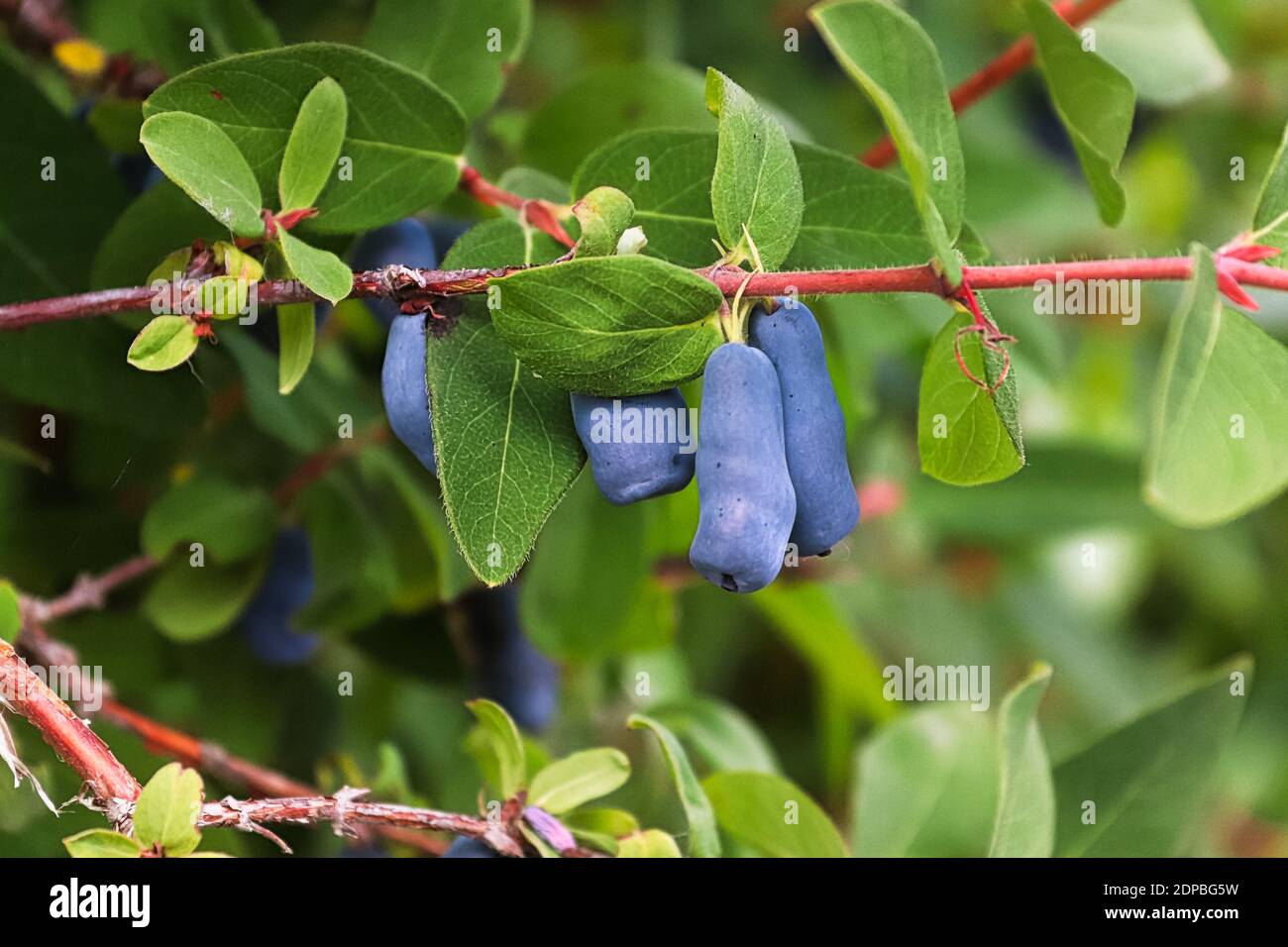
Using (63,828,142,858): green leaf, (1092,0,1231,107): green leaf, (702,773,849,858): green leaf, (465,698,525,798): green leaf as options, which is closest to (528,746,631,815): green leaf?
(465,698,525,798): green leaf

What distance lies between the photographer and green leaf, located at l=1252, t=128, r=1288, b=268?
66cm

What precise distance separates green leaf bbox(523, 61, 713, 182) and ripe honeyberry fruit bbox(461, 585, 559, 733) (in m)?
0.37

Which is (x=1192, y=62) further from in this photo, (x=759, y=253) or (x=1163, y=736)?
(x=759, y=253)

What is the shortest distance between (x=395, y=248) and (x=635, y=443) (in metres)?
0.25

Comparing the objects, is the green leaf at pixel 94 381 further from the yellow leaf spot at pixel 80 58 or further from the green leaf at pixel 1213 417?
the green leaf at pixel 1213 417

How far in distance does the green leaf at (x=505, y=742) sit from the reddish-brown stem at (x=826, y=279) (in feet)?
0.80

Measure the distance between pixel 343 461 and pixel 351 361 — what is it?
0.41 ft

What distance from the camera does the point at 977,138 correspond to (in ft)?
5.05

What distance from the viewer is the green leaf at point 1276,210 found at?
66cm

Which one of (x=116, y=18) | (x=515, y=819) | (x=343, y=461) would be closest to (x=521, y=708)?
(x=343, y=461)

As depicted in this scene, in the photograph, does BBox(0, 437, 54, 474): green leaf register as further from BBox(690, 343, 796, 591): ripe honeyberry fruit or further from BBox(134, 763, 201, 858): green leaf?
BBox(690, 343, 796, 591): ripe honeyberry fruit

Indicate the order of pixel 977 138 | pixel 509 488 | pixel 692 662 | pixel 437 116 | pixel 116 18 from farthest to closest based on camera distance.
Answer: pixel 692 662, pixel 977 138, pixel 116 18, pixel 437 116, pixel 509 488

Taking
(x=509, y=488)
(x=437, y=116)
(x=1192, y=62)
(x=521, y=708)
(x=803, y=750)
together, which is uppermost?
(x=1192, y=62)

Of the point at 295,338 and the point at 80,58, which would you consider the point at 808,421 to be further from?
the point at 80,58
